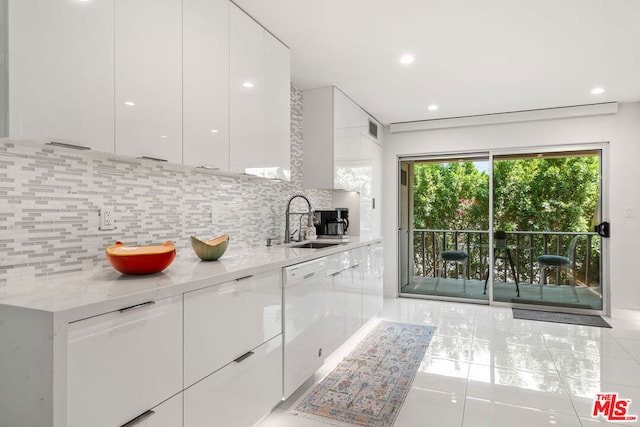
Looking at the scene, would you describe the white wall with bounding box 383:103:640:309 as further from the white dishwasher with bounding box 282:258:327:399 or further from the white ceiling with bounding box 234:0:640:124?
the white dishwasher with bounding box 282:258:327:399

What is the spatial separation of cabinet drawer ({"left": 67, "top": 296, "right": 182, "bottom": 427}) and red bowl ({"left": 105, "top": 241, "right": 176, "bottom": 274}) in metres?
0.24

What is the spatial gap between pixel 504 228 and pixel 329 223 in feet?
8.80

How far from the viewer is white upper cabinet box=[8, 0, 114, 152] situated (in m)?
1.25

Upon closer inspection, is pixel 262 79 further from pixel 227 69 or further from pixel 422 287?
pixel 422 287

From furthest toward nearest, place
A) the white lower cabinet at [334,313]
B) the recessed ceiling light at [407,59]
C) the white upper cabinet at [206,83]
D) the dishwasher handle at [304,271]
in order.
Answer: the recessed ceiling light at [407,59] → the white lower cabinet at [334,313] → the dishwasher handle at [304,271] → the white upper cabinet at [206,83]

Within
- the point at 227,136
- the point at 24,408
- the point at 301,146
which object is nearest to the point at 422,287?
the point at 301,146

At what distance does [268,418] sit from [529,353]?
2400mm

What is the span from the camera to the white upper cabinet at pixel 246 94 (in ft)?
7.60

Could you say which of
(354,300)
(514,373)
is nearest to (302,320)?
(354,300)

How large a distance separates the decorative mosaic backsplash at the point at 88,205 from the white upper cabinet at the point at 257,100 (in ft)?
1.10

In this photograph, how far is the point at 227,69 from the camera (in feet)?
7.39

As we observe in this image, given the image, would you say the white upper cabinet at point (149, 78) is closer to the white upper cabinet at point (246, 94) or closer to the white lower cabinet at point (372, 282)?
the white upper cabinet at point (246, 94)

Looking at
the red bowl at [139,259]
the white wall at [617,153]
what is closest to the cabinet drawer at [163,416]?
the red bowl at [139,259]
